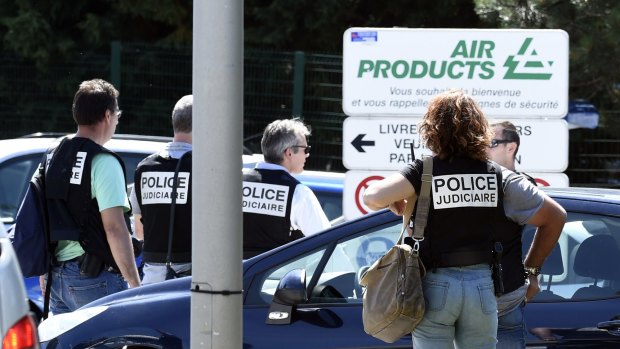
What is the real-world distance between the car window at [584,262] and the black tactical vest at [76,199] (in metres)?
2.20

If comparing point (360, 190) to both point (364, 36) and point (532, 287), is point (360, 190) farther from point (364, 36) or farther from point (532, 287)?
point (532, 287)

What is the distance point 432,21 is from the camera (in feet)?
44.7

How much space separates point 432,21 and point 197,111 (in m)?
10.2

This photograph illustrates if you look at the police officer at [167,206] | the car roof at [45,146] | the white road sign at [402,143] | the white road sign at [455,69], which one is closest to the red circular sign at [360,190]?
the white road sign at [402,143]

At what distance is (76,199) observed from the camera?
557cm

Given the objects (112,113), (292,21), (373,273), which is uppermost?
(292,21)

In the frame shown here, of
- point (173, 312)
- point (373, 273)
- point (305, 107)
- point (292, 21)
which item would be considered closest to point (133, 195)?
point (173, 312)

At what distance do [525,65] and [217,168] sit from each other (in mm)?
4665

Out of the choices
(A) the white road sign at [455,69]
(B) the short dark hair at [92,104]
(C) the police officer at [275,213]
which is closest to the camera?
(B) the short dark hair at [92,104]

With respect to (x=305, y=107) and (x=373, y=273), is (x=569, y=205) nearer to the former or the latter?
(x=373, y=273)

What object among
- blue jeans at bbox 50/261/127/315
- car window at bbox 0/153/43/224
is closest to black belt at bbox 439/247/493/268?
blue jeans at bbox 50/261/127/315

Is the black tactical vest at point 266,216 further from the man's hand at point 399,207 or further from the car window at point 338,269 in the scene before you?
the man's hand at point 399,207

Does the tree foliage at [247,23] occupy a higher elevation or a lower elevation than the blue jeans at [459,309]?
higher

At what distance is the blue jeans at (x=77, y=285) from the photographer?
565 centimetres
